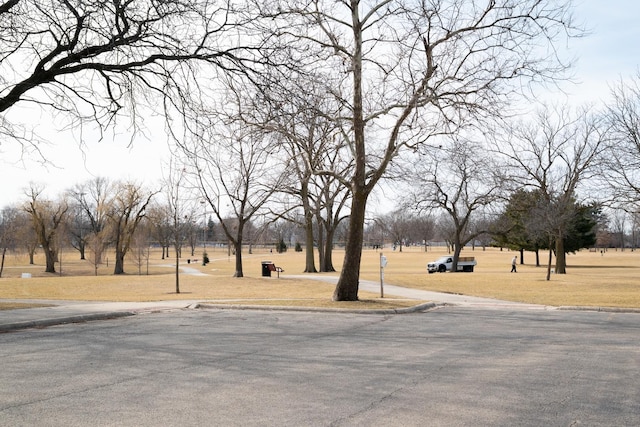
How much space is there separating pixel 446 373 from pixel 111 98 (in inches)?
360

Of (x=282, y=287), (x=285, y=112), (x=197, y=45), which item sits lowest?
(x=282, y=287)

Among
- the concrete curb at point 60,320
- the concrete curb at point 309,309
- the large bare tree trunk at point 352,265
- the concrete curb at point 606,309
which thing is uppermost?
the large bare tree trunk at point 352,265

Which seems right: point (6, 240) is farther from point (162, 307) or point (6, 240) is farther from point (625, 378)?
point (625, 378)

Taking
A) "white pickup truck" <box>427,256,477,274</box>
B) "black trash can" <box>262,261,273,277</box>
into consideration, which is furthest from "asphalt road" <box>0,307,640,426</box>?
"white pickup truck" <box>427,256,477,274</box>

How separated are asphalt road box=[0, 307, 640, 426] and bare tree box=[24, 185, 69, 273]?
57.4m

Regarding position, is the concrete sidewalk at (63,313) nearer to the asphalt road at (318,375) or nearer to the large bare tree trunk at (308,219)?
the asphalt road at (318,375)

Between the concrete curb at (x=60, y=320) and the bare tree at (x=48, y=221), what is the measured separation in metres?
54.6

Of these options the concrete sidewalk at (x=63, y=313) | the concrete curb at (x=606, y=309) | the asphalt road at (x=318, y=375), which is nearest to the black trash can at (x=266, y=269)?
the concrete sidewalk at (x=63, y=313)

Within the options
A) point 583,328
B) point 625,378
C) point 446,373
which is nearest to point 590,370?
point 625,378

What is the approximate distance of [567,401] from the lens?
6582mm

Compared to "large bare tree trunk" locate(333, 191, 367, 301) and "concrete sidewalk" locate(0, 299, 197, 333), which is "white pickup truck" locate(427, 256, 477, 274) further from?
"concrete sidewalk" locate(0, 299, 197, 333)

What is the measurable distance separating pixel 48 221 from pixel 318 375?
67.1m

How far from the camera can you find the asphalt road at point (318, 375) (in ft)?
19.4

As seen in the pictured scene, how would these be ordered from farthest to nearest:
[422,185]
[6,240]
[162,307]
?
[6,240] < [422,185] < [162,307]
